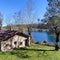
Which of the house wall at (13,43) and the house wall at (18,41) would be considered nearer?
the house wall at (13,43)

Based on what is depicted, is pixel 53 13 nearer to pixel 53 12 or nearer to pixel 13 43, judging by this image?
pixel 53 12

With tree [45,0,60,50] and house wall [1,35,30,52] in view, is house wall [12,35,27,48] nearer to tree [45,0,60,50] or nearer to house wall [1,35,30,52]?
house wall [1,35,30,52]

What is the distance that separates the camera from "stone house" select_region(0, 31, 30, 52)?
2831 cm

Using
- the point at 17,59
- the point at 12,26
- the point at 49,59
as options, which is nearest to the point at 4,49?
the point at 17,59

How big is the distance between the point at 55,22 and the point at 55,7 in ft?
8.45

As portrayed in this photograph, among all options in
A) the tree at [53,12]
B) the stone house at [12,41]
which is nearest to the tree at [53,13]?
the tree at [53,12]

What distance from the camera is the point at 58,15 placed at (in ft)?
90.3

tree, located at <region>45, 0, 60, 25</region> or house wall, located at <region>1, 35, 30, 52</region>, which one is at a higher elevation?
tree, located at <region>45, 0, 60, 25</region>

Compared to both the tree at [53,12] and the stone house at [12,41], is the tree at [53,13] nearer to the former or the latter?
the tree at [53,12]

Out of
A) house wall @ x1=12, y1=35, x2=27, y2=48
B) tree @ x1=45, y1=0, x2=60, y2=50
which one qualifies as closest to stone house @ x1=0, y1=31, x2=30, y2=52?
house wall @ x1=12, y1=35, x2=27, y2=48

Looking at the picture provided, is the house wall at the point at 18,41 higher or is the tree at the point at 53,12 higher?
the tree at the point at 53,12

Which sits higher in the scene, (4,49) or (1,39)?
(1,39)

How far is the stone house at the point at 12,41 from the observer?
2831 centimetres

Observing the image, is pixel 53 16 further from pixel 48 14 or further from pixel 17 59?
pixel 17 59
